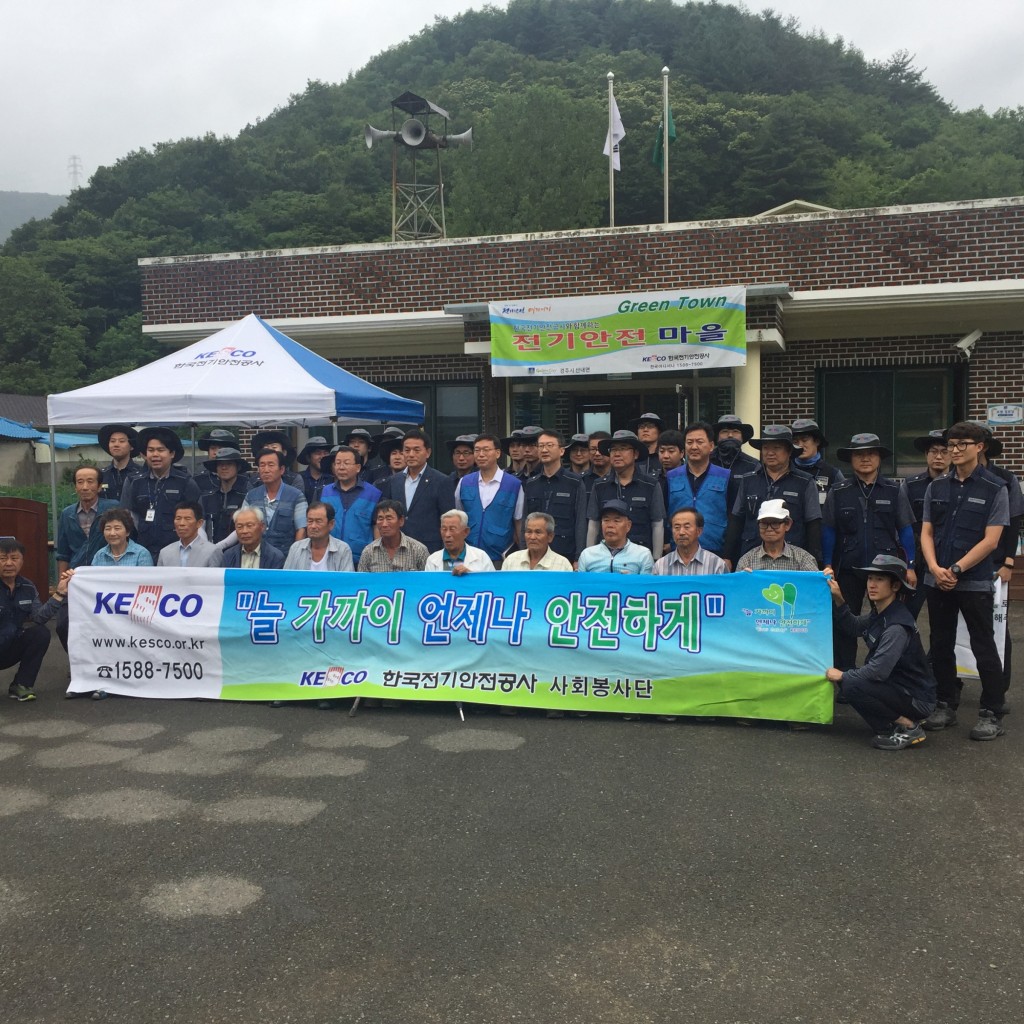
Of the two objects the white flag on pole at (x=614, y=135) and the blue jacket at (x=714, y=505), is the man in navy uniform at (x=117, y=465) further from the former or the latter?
the white flag on pole at (x=614, y=135)

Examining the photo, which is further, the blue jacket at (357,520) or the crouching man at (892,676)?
the blue jacket at (357,520)

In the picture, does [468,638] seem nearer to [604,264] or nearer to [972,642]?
[972,642]

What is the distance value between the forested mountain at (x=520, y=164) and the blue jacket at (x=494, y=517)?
45867 mm

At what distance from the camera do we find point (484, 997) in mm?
3031

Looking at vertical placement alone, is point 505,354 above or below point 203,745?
above

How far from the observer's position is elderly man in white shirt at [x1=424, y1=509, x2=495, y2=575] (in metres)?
6.65

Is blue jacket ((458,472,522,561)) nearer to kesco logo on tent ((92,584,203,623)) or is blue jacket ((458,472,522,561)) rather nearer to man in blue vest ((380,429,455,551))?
man in blue vest ((380,429,455,551))

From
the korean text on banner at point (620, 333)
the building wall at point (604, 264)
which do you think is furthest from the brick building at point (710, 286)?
the korean text on banner at point (620, 333)

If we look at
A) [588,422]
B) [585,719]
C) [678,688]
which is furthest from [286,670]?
[588,422]

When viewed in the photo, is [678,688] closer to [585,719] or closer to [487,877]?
[585,719]

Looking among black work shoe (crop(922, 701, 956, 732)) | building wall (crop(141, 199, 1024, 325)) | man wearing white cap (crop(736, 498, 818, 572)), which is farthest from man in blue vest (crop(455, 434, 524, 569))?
building wall (crop(141, 199, 1024, 325))

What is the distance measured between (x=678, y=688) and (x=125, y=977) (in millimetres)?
3747

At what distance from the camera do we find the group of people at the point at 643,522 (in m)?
5.82

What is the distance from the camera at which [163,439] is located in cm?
872
